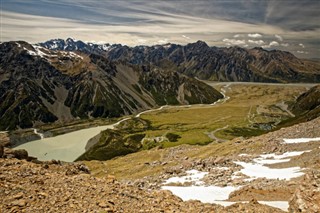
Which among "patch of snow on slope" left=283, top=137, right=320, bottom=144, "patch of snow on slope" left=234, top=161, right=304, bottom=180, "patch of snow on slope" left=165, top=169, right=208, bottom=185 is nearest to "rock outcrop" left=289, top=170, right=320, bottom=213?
"patch of snow on slope" left=234, top=161, right=304, bottom=180

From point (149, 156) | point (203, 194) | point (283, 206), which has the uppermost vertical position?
point (283, 206)

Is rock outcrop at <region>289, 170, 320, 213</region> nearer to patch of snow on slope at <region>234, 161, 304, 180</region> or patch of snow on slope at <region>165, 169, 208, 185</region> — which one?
patch of snow on slope at <region>234, 161, 304, 180</region>

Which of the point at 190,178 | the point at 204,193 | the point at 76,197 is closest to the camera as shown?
the point at 76,197

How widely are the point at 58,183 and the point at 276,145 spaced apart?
53.7 metres

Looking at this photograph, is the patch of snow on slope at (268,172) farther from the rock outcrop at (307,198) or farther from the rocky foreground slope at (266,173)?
the rock outcrop at (307,198)

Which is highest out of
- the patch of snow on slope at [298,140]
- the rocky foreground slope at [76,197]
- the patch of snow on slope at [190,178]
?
the rocky foreground slope at [76,197]

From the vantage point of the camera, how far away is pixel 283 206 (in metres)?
31.8

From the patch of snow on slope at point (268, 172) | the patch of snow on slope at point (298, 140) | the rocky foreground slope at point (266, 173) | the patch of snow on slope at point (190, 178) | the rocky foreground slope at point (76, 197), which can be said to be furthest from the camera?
the patch of snow on slope at point (298, 140)

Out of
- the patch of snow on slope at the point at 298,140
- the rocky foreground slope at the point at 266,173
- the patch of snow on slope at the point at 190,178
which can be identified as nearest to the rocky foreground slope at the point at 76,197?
the rocky foreground slope at the point at 266,173

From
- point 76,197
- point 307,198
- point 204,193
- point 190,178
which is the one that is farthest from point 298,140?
point 76,197

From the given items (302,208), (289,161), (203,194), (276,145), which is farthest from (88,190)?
(276,145)

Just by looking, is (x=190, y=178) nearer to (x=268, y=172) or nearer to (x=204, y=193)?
(x=204, y=193)

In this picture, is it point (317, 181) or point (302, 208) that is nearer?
point (302, 208)

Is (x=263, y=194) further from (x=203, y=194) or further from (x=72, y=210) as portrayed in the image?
(x=72, y=210)
